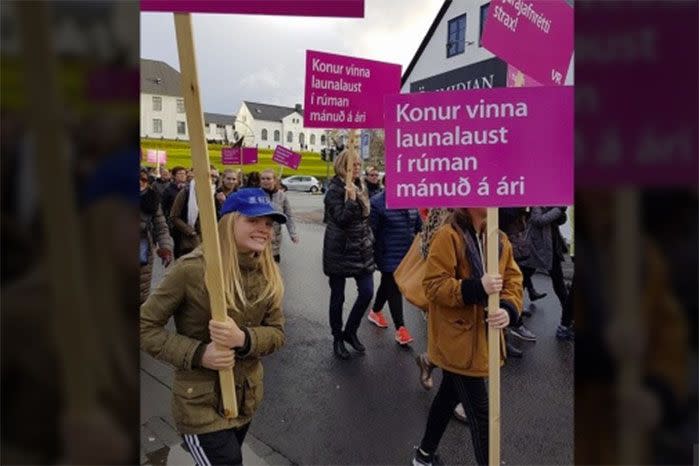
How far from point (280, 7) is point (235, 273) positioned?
1211 mm

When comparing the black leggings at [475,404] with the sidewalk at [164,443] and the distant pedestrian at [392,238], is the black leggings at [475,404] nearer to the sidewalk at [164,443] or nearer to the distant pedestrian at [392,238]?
the sidewalk at [164,443]

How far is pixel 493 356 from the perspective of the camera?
2.51 metres

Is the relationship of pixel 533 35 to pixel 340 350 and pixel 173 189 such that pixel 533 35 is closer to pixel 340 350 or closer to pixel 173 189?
pixel 340 350

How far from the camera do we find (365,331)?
5.98 m

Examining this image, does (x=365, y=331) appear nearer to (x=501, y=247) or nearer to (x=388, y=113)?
(x=501, y=247)

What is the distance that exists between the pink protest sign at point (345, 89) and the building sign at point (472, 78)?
538 inches

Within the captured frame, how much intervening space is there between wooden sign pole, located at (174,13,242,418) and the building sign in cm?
1717

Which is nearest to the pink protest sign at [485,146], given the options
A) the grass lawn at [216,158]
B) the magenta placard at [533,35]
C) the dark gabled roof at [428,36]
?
the magenta placard at [533,35]

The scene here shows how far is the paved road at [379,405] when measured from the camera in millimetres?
3492

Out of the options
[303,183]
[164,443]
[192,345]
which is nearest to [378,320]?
[164,443]
